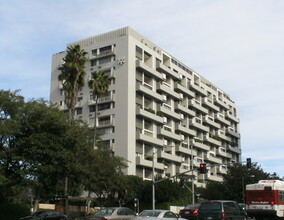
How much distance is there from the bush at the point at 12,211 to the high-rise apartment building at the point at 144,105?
87.0 ft

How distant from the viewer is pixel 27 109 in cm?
3092

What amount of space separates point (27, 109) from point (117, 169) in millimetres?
25092

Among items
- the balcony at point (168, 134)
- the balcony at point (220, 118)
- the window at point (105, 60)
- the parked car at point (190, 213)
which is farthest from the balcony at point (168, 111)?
the parked car at point (190, 213)

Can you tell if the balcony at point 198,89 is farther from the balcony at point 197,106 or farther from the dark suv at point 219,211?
the dark suv at point 219,211

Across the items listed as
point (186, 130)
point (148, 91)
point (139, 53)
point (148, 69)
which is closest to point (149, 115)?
point (148, 91)

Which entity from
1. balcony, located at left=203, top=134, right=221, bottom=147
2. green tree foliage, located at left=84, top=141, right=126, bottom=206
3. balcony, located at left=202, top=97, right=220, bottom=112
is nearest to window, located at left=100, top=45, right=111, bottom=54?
green tree foliage, located at left=84, top=141, right=126, bottom=206

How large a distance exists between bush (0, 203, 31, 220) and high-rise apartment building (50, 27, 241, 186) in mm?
26522

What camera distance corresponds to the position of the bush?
3738 cm

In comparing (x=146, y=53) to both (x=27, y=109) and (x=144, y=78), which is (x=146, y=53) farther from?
(x=27, y=109)

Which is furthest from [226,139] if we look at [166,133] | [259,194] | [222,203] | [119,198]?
[222,203]

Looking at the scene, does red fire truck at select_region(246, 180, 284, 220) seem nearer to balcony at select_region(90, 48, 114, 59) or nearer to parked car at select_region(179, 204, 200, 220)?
parked car at select_region(179, 204, 200, 220)

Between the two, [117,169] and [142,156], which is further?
[142,156]

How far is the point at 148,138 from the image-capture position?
74062mm

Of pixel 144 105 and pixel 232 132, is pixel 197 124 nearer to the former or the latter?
pixel 144 105
